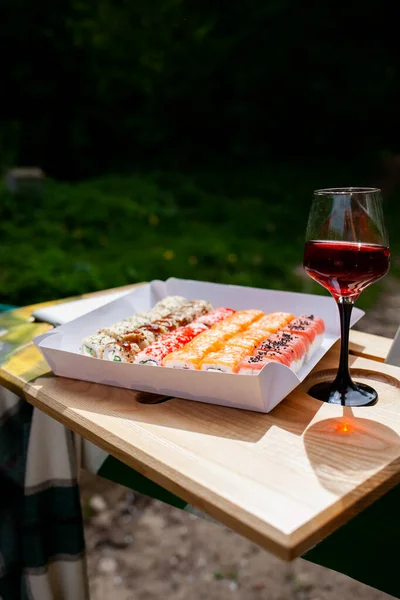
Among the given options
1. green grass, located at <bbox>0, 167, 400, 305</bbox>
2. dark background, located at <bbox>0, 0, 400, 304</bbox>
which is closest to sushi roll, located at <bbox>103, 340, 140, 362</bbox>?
green grass, located at <bbox>0, 167, 400, 305</bbox>

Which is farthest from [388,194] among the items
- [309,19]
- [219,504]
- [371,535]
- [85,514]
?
[219,504]

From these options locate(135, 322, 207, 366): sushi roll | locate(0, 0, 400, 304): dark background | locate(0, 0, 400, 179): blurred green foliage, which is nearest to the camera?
locate(135, 322, 207, 366): sushi roll

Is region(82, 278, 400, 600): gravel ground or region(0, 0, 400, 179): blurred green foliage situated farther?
region(0, 0, 400, 179): blurred green foliage

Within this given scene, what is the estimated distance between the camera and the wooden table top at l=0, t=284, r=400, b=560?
0.69m

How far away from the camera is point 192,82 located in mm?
9805

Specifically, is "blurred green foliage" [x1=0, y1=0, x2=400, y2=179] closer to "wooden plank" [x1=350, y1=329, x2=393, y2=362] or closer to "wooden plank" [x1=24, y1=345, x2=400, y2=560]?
"wooden plank" [x1=350, y1=329, x2=393, y2=362]

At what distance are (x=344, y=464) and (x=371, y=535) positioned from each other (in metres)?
0.56

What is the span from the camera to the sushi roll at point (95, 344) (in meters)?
1.06

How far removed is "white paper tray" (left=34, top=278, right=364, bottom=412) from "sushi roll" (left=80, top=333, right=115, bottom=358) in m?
0.05

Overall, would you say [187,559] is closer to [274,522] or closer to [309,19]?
[274,522]

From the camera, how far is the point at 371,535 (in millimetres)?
1242

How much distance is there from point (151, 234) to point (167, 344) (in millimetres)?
5117

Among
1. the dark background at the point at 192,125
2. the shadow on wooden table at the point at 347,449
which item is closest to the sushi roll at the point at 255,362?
the shadow on wooden table at the point at 347,449

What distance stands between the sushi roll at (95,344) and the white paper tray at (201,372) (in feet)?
0.15
